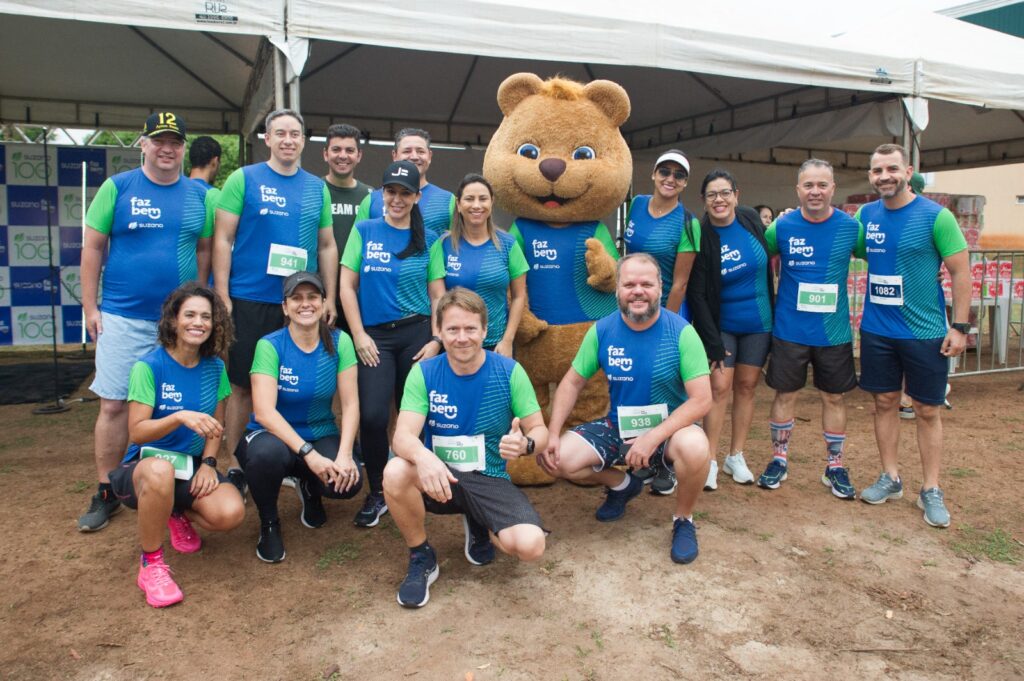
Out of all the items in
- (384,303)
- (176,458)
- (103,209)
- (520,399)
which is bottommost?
(176,458)

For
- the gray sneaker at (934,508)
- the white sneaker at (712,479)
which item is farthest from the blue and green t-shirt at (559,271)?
the gray sneaker at (934,508)

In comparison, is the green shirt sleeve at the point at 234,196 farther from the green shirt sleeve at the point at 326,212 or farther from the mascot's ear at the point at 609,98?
the mascot's ear at the point at 609,98

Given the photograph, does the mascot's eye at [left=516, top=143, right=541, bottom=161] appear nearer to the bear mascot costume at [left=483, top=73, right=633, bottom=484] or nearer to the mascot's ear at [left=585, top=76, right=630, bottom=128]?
the bear mascot costume at [left=483, top=73, right=633, bottom=484]

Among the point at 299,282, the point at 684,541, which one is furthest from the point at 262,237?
the point at 684,541

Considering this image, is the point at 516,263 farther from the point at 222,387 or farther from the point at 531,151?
the point at 222,387

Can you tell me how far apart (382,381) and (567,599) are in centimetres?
125

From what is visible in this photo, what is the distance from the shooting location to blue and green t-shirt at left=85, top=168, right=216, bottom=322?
3109mm

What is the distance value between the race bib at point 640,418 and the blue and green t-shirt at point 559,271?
847 millimetres

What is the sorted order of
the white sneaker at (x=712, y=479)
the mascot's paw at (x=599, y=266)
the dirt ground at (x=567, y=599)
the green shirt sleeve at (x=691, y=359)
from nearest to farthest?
the dirt ground at (x=567, y=599) < the green shirt sleeve at (x=691, y=359) < the mascot's paw at (x=599, y=266) < the white sneaker at (x=712, y=479)

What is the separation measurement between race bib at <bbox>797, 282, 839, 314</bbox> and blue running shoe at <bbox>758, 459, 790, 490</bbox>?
0.87 meters

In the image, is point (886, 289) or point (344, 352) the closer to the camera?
point (344, 352)

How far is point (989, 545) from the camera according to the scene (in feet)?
10.4

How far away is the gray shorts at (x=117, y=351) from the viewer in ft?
10.3

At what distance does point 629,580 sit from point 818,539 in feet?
3.22
